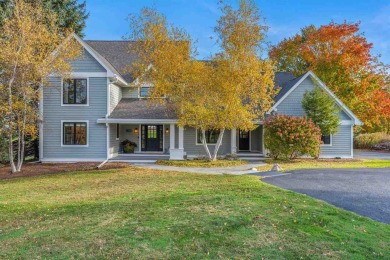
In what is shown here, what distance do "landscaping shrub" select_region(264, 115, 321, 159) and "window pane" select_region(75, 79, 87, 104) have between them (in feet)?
36.4

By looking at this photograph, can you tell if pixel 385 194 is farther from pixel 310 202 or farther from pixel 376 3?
pixel 376 3

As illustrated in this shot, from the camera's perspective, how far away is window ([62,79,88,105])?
18328 millimetres

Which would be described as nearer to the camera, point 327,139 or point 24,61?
point 24,61

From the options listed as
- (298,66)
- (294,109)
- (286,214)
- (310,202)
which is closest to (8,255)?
(286,214)

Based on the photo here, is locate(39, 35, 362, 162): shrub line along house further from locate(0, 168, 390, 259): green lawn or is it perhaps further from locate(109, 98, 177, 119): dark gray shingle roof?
locate(0, 168, 390, 259): green lawn

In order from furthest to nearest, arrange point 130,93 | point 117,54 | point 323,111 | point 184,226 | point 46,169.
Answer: point 117,54 → point 130,93 → point 323,111 → point 46,169 → point 184,226

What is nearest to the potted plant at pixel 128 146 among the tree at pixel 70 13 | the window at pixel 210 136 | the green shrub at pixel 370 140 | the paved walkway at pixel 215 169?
the window at pixel 210 136

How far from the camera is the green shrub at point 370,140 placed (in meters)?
29.9

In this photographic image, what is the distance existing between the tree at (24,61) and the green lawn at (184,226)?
729cm

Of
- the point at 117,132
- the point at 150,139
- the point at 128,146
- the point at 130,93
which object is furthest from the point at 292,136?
the point at 130,93

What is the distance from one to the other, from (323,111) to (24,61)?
16.5 meters

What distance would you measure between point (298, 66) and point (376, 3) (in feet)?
44.2

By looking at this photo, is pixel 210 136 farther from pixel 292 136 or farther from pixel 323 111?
pixel 323 111

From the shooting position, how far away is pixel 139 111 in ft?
64.3
